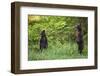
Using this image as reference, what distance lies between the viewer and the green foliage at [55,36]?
5.97 ft

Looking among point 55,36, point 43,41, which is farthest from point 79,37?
point 43,41

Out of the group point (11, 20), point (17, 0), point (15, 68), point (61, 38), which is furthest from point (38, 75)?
point (17, 0)

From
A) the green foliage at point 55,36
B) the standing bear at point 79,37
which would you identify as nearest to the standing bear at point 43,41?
the green foliage at point 55,36

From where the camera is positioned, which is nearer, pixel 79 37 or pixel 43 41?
pixel 43 41

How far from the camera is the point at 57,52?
1910 mm

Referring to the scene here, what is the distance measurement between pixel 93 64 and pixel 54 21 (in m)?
0.51

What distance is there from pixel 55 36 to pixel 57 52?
0.13m

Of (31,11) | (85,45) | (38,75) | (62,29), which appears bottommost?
(38,75)

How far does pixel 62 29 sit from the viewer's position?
193 cm

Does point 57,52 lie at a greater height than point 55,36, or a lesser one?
lesser

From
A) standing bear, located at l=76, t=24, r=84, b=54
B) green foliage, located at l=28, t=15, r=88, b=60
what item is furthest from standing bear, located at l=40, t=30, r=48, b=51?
standing bear, located at l=76, t=24, r=84, b=54

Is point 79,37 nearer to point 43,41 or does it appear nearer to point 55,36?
point 55,36

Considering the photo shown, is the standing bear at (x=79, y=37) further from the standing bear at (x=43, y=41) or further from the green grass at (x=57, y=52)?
the standing bear at (x=43, y=41)

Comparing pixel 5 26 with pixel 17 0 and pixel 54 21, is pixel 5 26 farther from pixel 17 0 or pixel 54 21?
pixel 54 21
